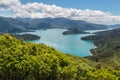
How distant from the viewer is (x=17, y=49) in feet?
154

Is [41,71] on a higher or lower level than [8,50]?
lower

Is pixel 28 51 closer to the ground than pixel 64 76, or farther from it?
farther from it

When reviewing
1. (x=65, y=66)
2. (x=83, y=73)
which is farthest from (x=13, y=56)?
(x=83, y=73)

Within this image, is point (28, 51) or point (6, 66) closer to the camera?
point (6, 66)

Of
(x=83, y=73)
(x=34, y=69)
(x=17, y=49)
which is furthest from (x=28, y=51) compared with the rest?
(x=83, y=73)

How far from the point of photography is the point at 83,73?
46.8 m

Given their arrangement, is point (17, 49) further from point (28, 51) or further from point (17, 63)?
point (17, 63)

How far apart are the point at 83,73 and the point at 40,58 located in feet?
27.3

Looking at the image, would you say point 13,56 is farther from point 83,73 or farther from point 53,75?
point 83,73

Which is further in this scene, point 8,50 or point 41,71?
point 8,50

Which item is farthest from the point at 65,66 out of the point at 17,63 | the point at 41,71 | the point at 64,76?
the point at 17,63

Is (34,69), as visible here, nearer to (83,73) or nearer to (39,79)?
(39,79)

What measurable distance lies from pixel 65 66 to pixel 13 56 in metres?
9.11

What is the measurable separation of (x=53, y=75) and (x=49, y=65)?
6.16 ft
